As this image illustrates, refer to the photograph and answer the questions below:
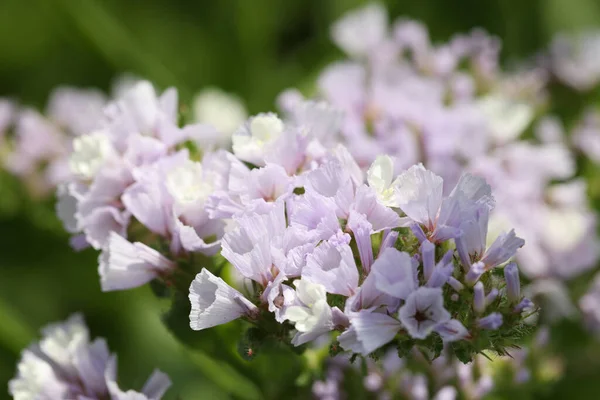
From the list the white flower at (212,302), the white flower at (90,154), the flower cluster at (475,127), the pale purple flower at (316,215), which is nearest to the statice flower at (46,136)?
the white flower at (90,154)

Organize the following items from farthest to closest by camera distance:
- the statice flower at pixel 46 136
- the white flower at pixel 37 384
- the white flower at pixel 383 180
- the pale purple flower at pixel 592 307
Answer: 1. the statice flower at pixel 46 136
2. the pale purple flower at pixel 592 307
3. the white flower at pixel 37 384
4. the white flower at pixel 383 180

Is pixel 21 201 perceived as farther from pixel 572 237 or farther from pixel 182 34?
pixel 572 237

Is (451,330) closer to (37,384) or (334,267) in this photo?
(334,267)

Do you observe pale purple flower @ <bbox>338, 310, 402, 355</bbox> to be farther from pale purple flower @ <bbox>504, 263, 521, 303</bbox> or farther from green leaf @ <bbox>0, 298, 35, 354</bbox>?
green leaf @ <bbox>0, 298, 35, 354</bbox>

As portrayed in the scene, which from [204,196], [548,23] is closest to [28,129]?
[204,196]

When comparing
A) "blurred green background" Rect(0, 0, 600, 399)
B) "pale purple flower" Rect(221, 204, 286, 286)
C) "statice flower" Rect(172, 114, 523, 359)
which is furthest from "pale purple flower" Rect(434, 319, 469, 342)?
"blurred green background" Rect(0, 0, 600, 399)

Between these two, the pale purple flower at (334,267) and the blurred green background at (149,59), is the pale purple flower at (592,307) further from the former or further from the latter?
the pale purple flower at (334,267)
